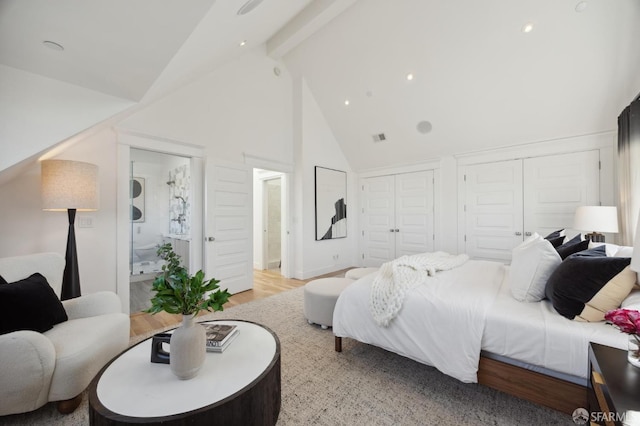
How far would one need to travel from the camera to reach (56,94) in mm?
1917

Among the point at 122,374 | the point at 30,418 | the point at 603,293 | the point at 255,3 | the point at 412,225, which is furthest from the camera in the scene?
the point at 412,225

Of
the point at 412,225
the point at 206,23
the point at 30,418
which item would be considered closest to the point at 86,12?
the point at 206,23

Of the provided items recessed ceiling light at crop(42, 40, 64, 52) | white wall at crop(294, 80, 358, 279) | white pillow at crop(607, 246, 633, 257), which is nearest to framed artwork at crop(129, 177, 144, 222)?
white wall at crop(294, 80, 358, 279)

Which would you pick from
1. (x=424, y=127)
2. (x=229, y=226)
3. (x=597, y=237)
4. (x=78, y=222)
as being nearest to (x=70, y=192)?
(x=78, y=222)

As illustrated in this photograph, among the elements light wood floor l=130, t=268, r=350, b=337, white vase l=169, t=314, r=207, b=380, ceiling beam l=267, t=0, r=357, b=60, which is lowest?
light wood floor l=130, t=268, r=350, b=337

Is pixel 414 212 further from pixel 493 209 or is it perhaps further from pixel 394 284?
pixel 394 284

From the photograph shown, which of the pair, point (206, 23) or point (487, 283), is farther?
point (487, 283)

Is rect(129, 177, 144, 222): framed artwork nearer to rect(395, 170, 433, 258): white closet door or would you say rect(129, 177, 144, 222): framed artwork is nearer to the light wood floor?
the light wood floor

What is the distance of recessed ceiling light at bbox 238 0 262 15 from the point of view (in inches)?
69.9

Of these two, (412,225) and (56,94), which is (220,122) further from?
(412,225)

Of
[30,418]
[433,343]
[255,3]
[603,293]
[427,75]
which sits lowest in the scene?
[30,418]

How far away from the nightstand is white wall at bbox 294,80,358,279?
12.9 ft

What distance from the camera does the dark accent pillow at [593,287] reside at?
4.39ft

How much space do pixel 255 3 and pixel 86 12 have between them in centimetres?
102
